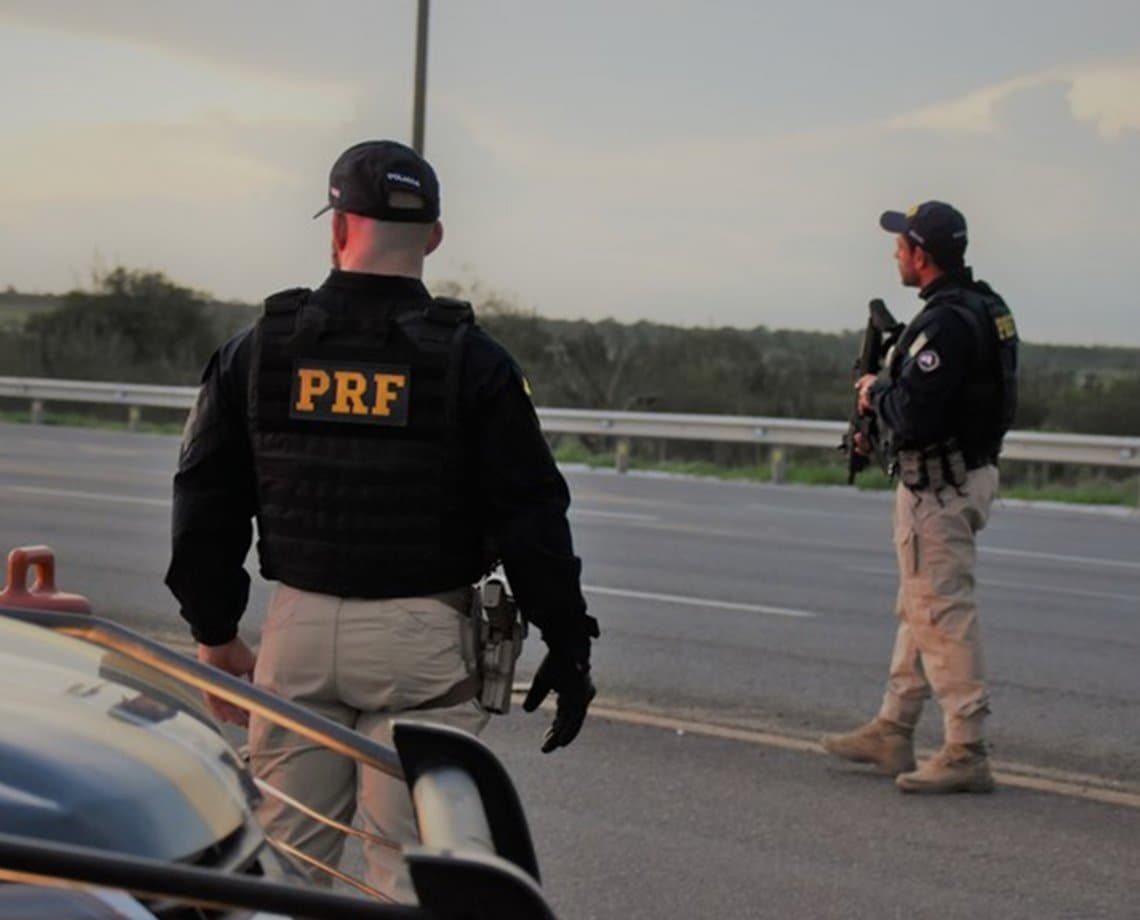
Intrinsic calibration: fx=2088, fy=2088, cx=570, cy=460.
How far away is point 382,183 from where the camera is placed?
3820mm

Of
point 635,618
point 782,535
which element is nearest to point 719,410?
point 782,535

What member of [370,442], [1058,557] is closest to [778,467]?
[1058,557]

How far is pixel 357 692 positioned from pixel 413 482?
40 centimetres

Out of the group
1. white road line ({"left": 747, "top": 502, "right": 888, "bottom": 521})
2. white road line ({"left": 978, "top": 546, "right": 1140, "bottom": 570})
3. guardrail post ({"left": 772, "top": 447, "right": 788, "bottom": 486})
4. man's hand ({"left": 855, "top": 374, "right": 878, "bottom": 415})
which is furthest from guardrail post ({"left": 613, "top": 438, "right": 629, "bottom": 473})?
man's hand ({"left": 855, "top": 374, "right": 878, "bottom": 415})

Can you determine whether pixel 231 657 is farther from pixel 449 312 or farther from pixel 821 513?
pixel 821 513

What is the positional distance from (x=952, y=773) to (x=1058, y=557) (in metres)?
8.61

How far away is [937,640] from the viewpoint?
6.93 m

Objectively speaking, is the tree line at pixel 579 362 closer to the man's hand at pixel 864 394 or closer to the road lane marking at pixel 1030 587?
the road lane marking at pixel 1030 587

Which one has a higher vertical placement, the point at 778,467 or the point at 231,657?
the point at 231,657

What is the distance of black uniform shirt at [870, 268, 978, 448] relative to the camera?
22.4ft

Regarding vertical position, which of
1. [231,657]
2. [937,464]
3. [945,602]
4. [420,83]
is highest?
[420,83]

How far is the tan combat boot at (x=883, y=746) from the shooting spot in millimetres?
7121

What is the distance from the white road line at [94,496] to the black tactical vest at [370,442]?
1330cm

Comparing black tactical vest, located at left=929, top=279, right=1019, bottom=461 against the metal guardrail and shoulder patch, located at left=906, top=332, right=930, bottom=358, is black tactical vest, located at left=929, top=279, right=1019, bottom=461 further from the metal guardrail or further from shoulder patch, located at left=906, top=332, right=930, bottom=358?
the metal guardrail
